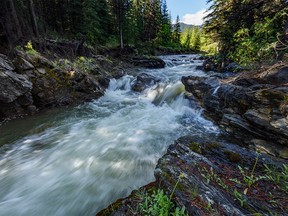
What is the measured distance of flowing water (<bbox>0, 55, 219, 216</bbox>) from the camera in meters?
3.50

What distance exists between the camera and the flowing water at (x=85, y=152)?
3.50 meters

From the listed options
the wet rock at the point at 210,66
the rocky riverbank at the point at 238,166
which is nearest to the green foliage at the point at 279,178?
the rocky riverbank at the point at 238,166

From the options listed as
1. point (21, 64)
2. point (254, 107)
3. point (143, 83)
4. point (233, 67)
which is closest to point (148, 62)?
point (143, 83)

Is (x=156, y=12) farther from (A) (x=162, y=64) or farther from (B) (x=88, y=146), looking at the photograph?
(B) (x=88, y=146)

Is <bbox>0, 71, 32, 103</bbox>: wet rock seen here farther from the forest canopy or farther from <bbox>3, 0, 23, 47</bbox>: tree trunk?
<bbox>3, 0, 23, 47</bbox>: tree trunk

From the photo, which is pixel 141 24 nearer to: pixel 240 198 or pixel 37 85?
pixel 37 85

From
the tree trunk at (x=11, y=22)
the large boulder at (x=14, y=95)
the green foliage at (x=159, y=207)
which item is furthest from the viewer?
the tree trunk at (x=11, y=22)

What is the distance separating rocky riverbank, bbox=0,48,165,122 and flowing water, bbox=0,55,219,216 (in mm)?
664

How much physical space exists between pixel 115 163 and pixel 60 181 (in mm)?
1326

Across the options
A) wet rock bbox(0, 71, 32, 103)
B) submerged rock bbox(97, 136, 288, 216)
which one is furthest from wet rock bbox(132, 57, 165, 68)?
submerged rock bbox(97, 136, 288, 216)

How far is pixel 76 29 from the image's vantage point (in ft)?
79.6

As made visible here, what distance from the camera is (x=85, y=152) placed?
5145 mm

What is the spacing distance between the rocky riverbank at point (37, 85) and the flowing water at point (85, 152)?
2.18 ft

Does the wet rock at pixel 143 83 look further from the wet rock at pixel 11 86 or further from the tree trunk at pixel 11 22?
the tree trunk at pixel 11 22
